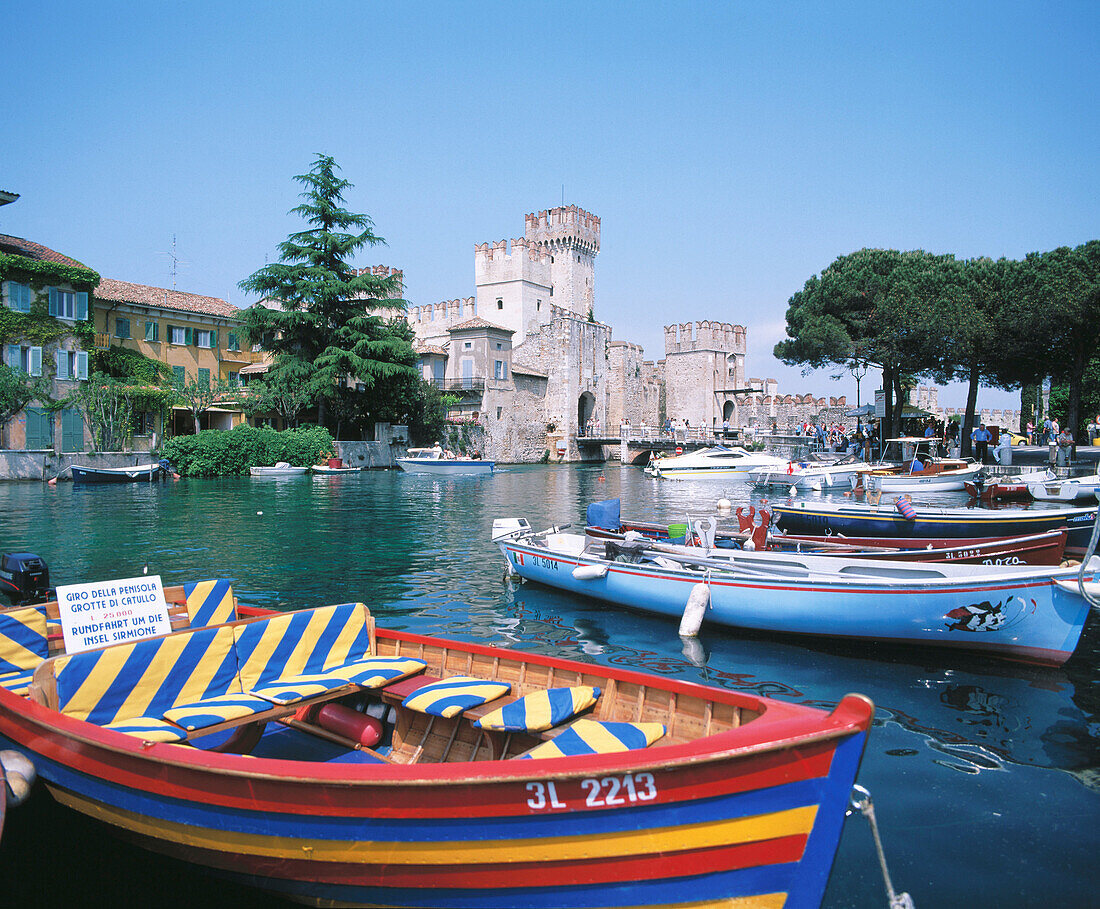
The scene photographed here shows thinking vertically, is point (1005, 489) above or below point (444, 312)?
below

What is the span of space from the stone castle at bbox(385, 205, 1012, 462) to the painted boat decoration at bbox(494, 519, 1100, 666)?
4155cm

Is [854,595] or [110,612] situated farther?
[854,595]

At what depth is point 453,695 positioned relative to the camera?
182 inches

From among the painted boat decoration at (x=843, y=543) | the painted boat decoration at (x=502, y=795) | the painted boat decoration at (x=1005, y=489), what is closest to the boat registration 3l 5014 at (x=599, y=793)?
the painted boat decoration at (x=502, y=795)

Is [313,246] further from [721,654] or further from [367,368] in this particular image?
[721,654]

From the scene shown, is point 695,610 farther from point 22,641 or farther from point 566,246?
point 566,246

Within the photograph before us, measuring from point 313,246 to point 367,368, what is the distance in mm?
7454

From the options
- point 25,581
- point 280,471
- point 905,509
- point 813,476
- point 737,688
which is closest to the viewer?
point 737,688

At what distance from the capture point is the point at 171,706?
478cm

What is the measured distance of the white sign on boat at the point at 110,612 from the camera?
5156 millimetres

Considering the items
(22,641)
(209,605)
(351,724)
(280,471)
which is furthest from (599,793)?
(280,471)

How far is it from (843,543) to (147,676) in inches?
406

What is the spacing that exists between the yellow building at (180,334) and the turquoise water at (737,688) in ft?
66.3

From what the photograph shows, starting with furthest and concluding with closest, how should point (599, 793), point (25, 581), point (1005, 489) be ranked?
point (1005, 489), point (25, 581), point (599, 793)
